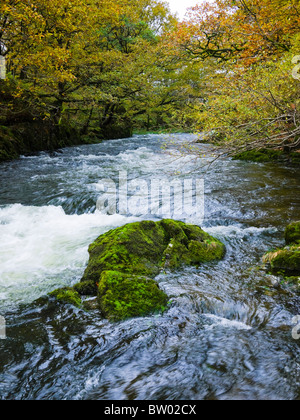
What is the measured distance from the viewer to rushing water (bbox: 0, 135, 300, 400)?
2537 millimetres

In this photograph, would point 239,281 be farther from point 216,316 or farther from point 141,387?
point 141,387

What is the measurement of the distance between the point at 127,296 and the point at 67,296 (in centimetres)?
84

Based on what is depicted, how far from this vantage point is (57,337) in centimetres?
310

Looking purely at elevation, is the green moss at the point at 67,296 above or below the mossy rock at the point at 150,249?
below

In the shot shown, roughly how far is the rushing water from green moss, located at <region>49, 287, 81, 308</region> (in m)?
0.13

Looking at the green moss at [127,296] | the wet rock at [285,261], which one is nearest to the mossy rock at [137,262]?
the green moss at [127,296]

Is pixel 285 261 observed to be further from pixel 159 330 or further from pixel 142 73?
pixel 142 73

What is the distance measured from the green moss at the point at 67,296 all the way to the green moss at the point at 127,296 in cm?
32

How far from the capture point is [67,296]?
368 cm

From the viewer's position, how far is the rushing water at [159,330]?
2.54 metres

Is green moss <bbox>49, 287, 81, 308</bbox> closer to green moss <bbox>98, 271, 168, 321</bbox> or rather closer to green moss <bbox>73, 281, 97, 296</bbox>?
green moss <bbox>73, 281, 97, 296</bbox>

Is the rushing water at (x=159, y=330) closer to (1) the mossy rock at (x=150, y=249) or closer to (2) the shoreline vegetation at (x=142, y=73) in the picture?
(1) the mossy rock at (x=150, y=249)

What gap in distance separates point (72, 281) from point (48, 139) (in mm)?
13432
